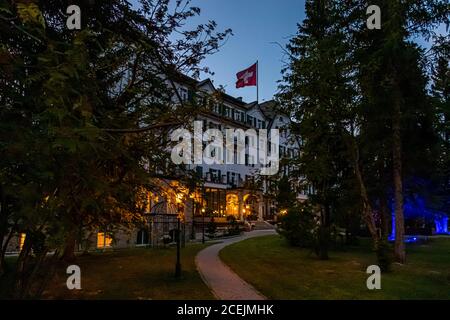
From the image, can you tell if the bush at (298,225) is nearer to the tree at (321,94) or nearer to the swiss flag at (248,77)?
the tree at (321,94)

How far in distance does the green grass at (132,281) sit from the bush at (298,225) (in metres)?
9.14

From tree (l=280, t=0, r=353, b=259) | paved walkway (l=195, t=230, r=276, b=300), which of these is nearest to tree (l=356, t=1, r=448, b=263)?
tree (l=280, t=0, r=353, b=259)

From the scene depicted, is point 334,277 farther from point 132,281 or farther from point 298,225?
point 298,225

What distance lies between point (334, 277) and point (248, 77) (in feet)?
119

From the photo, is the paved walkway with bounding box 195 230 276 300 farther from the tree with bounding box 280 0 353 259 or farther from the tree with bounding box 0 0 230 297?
the tree with bounding box 280 0 353 259

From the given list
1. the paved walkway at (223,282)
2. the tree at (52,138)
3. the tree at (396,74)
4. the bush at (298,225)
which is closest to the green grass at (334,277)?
the paved walkway at (223,282)

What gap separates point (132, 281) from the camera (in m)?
12.6

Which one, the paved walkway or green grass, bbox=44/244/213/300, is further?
the paved walkway

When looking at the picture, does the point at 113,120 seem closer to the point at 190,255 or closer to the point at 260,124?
the point at 190,255

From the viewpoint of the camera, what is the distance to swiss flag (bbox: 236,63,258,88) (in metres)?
46.8

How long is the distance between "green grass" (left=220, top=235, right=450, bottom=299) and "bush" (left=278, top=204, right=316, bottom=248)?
12.4 ft

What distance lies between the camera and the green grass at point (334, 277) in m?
11.3

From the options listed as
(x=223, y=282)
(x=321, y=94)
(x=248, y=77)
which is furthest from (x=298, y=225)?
(x=248, y=77)

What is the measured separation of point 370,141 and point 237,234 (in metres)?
20.0
